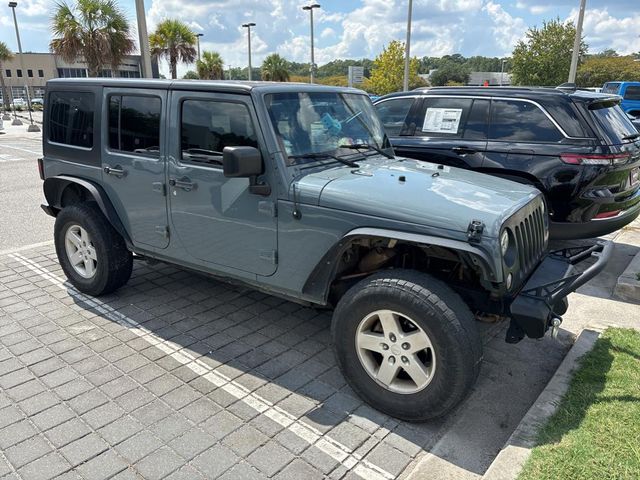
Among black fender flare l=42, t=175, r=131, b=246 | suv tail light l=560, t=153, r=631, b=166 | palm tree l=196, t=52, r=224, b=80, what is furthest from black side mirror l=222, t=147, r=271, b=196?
palm tree l=196, t=52, r=224, b=80

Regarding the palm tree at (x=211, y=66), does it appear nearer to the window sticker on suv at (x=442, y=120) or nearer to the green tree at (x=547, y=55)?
the green tree at (x=547, y=55)

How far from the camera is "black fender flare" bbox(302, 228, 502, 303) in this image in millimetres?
2729

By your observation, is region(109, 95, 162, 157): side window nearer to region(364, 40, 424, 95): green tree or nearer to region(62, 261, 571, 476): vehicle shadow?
region(62, 261, 571, 476): vehicle shadow

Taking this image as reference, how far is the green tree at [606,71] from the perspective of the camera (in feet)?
136

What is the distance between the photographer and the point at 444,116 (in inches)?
249

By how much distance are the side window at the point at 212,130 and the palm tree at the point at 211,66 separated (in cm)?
4143

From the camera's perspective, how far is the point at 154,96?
4.06m

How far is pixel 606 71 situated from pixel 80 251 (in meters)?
48.3

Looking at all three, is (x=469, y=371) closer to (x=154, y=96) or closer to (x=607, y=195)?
(x=154, y=96)

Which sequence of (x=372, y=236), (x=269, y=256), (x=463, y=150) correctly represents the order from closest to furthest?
(x=372, y=236)
(x=269, y=256)
(x=463, y=150)

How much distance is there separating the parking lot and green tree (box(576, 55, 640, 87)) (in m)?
45.6

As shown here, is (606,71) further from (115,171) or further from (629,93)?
(115,171)

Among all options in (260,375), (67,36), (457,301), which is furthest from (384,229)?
(67,36)

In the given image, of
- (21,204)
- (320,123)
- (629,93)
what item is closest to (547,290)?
(320,123)
